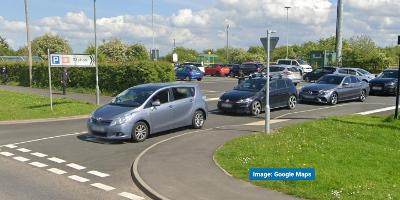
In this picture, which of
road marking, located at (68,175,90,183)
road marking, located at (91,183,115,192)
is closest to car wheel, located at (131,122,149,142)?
road marking, located at (68,175,90,183)

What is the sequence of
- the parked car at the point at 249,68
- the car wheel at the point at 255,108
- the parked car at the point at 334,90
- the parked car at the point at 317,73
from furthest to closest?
the parked car at the point at 249,68
the parked car at the point at 317,73
the parked car at the point at 334,90
the car wheel at the point at 255,108

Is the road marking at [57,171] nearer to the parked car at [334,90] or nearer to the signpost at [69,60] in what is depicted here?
the signpost at [69,60]

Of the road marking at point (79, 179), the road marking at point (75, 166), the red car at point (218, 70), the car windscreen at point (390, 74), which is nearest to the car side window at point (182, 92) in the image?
the road marking at point (75, 166)

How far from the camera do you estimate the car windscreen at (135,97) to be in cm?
1357

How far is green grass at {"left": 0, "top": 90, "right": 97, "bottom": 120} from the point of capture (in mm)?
19688

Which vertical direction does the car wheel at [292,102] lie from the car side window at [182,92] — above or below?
below

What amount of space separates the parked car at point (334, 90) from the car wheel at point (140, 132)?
11966 mm

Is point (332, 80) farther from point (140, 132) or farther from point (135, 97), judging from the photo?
point (140, 132)

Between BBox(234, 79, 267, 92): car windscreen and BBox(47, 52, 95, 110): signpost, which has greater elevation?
BBox(47, 52, 95, 110): signpost

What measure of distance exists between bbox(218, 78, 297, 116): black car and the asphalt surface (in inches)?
80.3

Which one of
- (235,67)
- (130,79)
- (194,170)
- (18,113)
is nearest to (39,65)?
(130,79)

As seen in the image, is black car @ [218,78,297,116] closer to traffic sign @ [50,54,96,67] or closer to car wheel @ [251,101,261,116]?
car wheel @ [251,101,261,116]

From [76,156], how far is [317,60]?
170ft

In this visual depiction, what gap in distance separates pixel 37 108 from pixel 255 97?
10310mm
